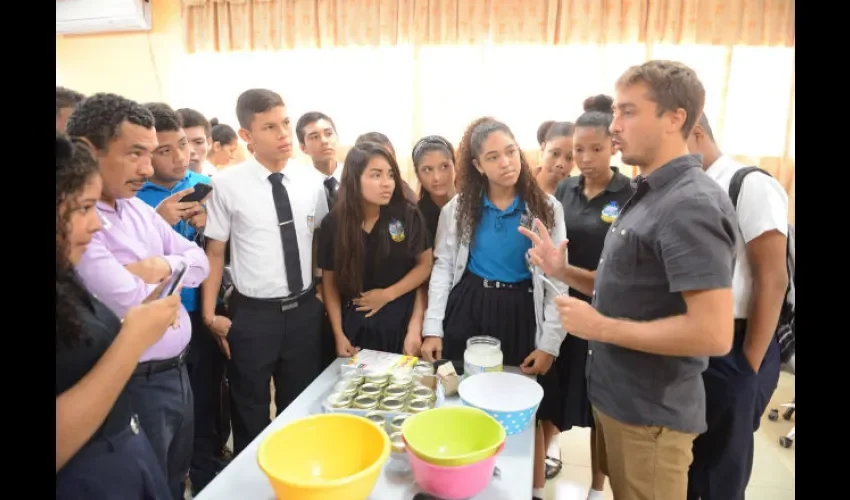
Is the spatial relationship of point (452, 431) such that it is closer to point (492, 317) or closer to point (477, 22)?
point (492, 317)

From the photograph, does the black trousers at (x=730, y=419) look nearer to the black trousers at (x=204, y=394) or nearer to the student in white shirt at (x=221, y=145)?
the black trousers at (x=204, y=394)

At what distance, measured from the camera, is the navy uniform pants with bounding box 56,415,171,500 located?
2.31 ft

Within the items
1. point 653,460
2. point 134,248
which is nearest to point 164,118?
point 134,248

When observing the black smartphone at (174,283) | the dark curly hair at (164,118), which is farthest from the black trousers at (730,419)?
the dark curly hair at (164,118)

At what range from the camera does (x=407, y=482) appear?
1.06 m

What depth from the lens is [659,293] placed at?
1155mm

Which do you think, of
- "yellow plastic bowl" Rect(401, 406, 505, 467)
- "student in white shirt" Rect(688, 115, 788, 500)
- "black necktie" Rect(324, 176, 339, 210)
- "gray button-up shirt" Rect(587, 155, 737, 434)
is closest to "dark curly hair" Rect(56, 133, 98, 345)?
"yellow plastic bowl" Rect(401, 406, 505, 467)

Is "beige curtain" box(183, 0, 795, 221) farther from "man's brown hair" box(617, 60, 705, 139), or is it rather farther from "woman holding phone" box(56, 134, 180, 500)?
"woman holding phone" box(56, 134, 180, 500)

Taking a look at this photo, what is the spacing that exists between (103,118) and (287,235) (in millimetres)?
1032

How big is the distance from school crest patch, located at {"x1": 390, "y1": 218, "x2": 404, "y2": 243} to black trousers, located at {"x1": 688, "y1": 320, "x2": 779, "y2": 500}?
3.63 feet

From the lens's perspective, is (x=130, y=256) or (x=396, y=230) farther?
(x=396, y=230)

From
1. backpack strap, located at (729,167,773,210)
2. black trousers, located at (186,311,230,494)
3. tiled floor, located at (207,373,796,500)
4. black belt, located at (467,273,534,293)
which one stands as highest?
backpack strap, located at (729,167,773,210)
